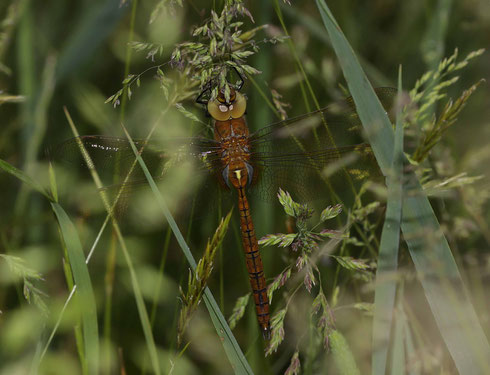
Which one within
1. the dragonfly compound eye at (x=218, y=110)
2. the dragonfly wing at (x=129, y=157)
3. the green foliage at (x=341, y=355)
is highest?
the dragonfly compound eye at (x=218, y=110)

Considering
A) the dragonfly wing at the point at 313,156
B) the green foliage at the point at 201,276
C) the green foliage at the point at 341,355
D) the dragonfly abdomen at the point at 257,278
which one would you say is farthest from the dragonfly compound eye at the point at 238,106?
the green foliage at the point at 341,355

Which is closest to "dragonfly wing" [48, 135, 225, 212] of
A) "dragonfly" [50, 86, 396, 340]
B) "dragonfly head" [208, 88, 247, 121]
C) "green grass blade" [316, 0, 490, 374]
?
"dragonfly" [50, 86, 396, 340]

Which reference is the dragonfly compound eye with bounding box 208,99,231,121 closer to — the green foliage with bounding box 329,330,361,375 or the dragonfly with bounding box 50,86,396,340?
the dragonfly with bounding box 50,86,396,340

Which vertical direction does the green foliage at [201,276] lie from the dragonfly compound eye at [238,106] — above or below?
below

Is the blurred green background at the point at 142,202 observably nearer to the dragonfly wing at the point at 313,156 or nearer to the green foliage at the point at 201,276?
the dragonfly wing at the point at 313,156

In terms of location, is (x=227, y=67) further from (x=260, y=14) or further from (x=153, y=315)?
(x=153, y=315)

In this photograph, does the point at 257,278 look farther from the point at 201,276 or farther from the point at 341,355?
the point at 201,276
